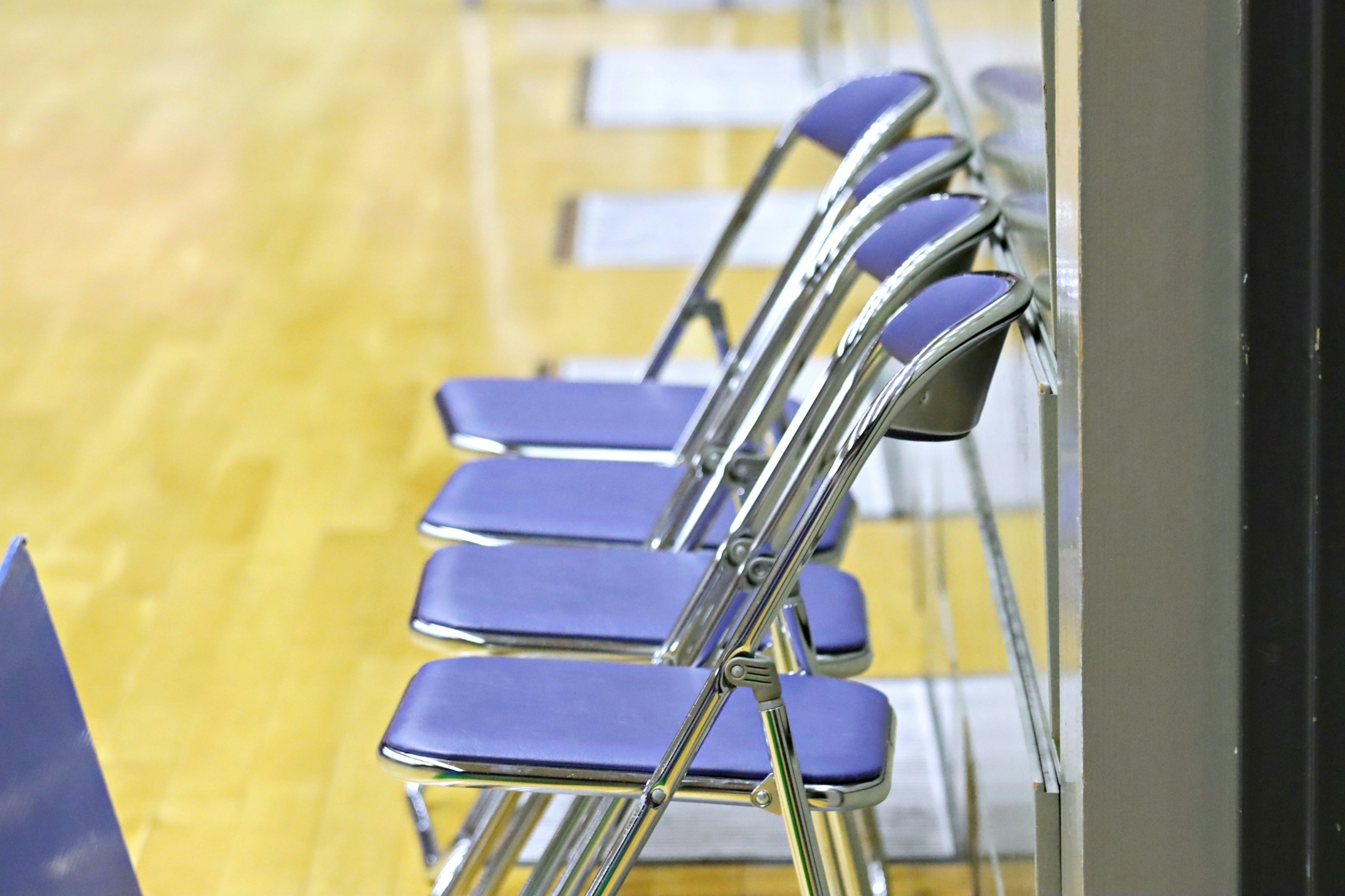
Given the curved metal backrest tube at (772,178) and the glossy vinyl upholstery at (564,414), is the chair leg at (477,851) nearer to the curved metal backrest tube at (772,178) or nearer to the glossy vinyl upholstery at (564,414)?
the glossy vinyl upholstery at (564,414)

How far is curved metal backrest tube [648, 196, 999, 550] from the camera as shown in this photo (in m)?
1.84

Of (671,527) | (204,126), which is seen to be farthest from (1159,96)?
(204,126)

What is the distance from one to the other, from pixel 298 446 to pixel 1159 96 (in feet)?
8.70

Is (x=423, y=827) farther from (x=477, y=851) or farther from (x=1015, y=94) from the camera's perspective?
(x=1015, y=94)

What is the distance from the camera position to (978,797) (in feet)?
6.71

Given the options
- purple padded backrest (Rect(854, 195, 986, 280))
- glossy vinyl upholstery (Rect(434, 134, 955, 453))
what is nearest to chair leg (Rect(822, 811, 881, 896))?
purple padded backrest (Rect(854, 195, 986, 280))

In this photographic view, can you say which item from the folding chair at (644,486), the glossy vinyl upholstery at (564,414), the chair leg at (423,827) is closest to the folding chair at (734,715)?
the folding chair at (644,486)

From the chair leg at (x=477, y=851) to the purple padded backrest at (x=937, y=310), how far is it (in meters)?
0.68

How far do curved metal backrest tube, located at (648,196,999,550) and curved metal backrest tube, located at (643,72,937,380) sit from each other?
0.57 feet

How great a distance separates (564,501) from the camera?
2297 millimetres

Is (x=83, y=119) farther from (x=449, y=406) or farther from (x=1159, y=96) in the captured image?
(x=1159, y=96)

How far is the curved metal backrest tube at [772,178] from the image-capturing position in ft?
7.45

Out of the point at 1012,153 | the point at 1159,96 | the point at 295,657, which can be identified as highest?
the point at 1159,96

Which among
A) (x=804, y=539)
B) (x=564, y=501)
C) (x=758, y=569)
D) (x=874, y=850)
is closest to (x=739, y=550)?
(x=758, y=569)
